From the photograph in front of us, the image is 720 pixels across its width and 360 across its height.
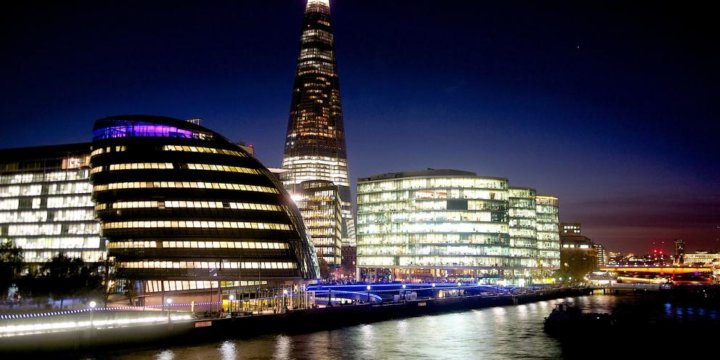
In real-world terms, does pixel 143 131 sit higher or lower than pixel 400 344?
higher

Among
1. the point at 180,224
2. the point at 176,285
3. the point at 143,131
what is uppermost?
the point at 143,131

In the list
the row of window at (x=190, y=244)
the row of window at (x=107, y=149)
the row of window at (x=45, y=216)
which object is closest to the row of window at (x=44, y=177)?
the row of window at (x=45, y=216)

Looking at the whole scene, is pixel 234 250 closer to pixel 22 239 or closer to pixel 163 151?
pixel 163 151

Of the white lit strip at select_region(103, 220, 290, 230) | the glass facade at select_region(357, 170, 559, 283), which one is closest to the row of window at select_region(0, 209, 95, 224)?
the white lit strip at select_region(103, 220, 290, 230)

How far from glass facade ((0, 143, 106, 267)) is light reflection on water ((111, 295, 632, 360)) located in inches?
2447

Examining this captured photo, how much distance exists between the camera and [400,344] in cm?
8394

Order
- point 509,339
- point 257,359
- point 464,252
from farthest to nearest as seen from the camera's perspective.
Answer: point 464,252
point 509,339
point 257,359

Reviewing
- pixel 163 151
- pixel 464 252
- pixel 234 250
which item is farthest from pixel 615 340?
pixel 464 252

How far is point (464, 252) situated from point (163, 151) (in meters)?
99.6

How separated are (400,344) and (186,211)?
4796 cm

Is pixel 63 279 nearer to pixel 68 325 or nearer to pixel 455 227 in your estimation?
pixel 68 325

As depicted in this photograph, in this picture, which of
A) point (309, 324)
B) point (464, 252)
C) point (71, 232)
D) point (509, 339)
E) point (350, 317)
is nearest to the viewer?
point (509, 339)

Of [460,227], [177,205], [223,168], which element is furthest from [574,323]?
[460,227]

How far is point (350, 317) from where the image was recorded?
4355 inches
